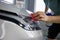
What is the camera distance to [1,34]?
694 mm

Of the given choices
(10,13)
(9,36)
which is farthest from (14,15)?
(9,36)

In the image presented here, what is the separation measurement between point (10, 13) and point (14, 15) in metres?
0.02

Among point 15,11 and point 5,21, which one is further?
point 15,11

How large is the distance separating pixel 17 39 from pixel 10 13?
158mm

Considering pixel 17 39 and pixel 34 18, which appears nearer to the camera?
pixel 17 39

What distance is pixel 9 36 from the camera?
72 cm

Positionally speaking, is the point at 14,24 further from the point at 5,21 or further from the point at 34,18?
the point at 34,18

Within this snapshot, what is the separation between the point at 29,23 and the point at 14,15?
10 cm

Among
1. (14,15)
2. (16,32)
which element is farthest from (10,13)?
(16,32)

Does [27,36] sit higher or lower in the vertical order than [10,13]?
lower

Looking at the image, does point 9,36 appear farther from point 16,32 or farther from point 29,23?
point 29,23

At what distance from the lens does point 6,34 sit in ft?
2.32

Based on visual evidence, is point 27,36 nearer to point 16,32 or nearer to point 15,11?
point 16,32

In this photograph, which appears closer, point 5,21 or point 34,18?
point 5,21
